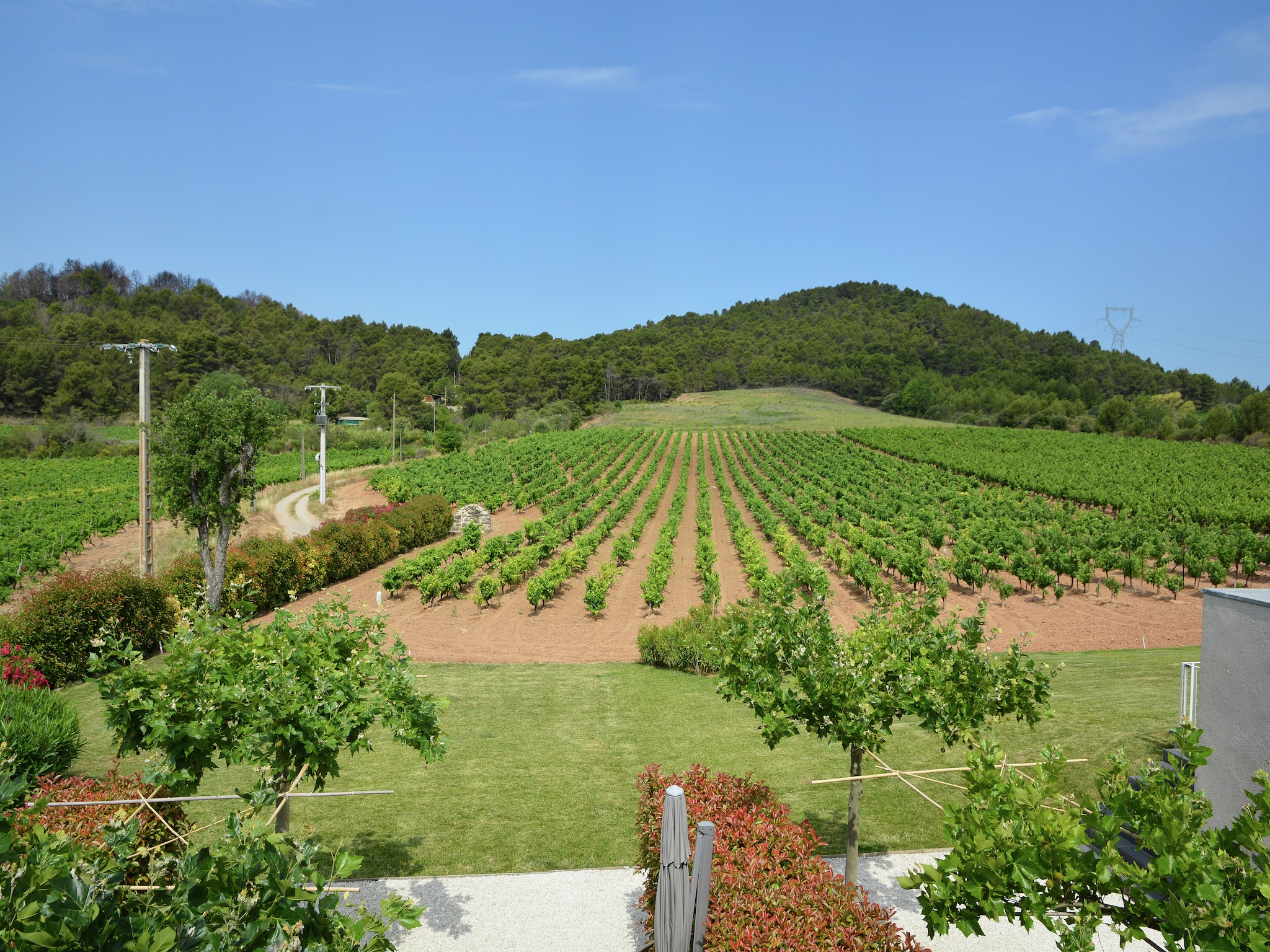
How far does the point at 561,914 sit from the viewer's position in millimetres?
6582

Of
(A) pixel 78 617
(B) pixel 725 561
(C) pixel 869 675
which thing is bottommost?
(B) pixel 725 561

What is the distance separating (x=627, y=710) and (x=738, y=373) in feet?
365

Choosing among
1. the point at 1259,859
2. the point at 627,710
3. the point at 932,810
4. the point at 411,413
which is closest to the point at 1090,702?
the point at 932,810

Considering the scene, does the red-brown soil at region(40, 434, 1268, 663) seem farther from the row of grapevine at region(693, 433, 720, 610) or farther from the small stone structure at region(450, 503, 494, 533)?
the small stone structure at region(450, 503, 494, 533)

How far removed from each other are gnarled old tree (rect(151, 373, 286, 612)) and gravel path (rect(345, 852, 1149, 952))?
13.5 meters

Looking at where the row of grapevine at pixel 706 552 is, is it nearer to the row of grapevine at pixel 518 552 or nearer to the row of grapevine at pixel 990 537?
the row of grapevine at pixel 990 537

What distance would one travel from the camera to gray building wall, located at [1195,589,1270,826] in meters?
5.46

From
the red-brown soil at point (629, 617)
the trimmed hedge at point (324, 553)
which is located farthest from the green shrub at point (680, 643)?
the trimmed hedge at point (324, 553)

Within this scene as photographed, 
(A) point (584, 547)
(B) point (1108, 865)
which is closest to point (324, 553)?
(A) point (584, 547)

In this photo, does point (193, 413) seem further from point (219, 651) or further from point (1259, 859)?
point (1259, 859)

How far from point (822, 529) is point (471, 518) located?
1552 centimetres

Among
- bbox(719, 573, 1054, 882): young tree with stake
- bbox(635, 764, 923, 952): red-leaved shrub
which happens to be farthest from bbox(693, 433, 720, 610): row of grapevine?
bbox(719, 573, 1054, 882): young tree with stake

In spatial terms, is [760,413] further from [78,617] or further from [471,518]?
[78,617]

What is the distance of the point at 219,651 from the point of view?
5320mm
